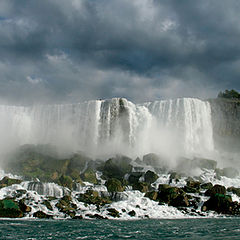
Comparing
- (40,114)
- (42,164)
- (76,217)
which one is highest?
(40,114)

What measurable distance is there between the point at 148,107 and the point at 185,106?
21.0 ft

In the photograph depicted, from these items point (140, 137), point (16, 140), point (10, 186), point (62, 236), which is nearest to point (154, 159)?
point (140, 137)

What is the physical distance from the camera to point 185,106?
49.6 metres

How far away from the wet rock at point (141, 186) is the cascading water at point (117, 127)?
14.4 m

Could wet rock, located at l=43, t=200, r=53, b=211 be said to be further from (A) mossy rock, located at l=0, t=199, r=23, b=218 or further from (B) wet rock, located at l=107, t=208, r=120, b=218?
(B) wet rock, located at l=107, t=208, r=120, b=218

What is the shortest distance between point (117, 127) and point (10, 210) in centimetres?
2765

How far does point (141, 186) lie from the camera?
3194 centimetres

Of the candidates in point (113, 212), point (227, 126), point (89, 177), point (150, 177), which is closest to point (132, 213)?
point (113, 212)

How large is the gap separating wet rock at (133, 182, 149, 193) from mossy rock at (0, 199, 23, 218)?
492 inches

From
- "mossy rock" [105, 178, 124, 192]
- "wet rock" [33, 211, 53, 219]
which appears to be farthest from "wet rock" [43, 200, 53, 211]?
"mossy rock" [105, 178, 124, 192]

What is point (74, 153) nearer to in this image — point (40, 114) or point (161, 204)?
point (40, 114)

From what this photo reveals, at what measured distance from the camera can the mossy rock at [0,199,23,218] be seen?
76.6 feet

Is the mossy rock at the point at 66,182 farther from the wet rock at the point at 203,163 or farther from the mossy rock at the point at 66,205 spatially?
the wet rock at the point at 203,163

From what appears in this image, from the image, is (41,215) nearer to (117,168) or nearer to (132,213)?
(132,213)
